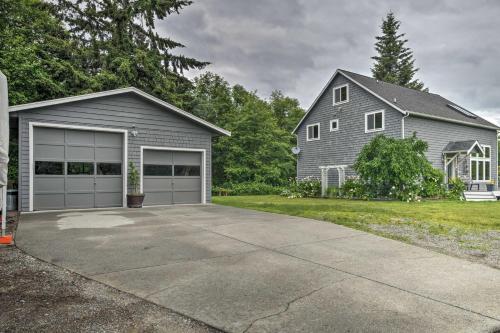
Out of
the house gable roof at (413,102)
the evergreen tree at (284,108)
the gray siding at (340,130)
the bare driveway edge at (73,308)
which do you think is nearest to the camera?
the bare driveway edge at (73,308)

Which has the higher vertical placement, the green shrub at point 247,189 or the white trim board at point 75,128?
the white trim board at point 75,128

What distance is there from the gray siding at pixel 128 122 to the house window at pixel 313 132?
34.7ft

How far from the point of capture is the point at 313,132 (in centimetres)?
2241

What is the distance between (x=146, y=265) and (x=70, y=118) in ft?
26.7

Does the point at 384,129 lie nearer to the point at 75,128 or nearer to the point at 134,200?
the point at 134,200

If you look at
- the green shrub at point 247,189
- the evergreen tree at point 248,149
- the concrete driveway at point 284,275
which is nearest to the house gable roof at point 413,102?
the evergreen tree at point 248,149

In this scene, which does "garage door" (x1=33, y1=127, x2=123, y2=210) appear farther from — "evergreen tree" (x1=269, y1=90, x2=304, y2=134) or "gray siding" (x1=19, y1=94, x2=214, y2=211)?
"evergreen tree" (x1=269, y1=90, x2=304, y2=134)

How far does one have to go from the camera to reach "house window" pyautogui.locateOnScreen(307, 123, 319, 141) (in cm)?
2211

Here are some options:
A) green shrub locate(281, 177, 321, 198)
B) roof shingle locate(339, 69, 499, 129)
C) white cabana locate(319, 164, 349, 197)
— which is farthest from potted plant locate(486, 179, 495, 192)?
green shrub locate(281, 177, 321, 198)

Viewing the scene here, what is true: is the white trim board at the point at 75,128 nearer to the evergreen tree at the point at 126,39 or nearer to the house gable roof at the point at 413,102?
the evergreen tree at the point at 126,39

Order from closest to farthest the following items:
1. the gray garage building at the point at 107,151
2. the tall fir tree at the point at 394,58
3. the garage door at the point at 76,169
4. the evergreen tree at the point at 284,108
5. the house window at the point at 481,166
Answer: the gray garage building at the point at 107,151, the garage door at the point at 76,169, the house window at the point at 481,166, the evergreen tree at the point at 284,108, the tall fir tree at the point at 394,58

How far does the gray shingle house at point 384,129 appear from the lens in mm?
17953

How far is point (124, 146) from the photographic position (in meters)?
11.7

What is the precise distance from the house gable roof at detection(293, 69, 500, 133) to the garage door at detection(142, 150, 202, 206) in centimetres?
1118
